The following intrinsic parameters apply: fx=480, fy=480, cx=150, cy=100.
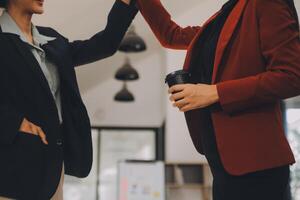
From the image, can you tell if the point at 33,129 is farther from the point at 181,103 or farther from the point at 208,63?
the point at 208,63

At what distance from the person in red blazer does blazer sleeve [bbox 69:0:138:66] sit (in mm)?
375

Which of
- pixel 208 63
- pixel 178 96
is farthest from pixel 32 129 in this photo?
pixel 208 63

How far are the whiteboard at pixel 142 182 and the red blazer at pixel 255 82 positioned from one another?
4095 millimetres

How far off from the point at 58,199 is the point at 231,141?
521 millimetres

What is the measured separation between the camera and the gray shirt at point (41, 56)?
1.40 m

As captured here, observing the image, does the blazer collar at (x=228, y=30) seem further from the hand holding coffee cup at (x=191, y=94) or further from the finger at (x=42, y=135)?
the finger at (x=42, y=135)

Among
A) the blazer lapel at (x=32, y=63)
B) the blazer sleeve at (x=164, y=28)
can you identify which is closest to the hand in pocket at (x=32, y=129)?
the blazer lapel at (x=32, y=63)

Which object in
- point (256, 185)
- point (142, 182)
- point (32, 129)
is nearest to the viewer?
point (256, 185)

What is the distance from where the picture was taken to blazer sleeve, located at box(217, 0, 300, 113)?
1.16 metres

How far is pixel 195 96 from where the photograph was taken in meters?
1.22

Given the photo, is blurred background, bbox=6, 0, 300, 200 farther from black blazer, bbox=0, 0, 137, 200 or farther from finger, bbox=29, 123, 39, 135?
finger, bbox=29, 123, 39, 135

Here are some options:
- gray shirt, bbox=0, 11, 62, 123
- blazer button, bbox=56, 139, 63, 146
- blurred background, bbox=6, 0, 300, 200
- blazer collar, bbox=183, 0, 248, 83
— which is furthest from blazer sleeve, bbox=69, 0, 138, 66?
blurred background, bbox=6, 0, 300, 200

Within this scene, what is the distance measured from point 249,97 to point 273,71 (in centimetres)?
9

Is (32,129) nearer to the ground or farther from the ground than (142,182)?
nearer to the ground
